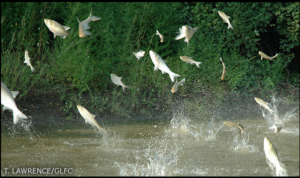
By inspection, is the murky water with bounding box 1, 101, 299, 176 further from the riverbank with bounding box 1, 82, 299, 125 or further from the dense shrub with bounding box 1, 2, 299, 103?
the dense shrub with bounding box 1, 2, 299, 103

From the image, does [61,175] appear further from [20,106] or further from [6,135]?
[20,106]

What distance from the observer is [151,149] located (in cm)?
477

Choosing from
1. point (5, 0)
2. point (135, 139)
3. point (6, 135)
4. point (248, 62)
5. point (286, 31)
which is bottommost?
point (135, 139)

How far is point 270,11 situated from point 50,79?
5.16 metres

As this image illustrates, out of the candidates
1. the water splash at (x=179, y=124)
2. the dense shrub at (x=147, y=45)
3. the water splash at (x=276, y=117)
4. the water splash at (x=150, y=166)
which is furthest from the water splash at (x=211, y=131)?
the dense shrub at (x=147, y=45)

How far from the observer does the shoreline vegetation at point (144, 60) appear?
6984 mm

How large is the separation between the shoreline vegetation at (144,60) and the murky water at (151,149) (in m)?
0.80

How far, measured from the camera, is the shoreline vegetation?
22.9 ft

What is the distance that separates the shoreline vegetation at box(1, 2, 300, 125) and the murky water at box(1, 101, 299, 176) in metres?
0.80

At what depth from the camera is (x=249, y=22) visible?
8531mm

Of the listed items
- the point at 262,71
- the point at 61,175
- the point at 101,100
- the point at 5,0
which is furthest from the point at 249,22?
the point at 61,175

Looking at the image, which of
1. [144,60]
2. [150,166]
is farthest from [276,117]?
[150,166]
